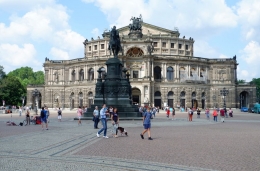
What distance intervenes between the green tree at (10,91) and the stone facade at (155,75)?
235 inches

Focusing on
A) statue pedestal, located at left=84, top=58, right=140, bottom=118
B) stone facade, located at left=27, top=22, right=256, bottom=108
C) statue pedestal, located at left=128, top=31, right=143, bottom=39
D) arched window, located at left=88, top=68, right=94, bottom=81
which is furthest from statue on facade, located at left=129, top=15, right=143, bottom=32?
statue pedestal, located at left=84, top=58, right=140, bottom=118

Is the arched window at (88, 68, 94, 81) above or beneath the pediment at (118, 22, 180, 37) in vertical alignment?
beneath

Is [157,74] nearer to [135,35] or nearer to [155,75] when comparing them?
[155,75]

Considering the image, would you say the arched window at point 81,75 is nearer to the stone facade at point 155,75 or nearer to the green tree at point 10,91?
the stone facade at point 155,75

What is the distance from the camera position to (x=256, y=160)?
39.1 ft

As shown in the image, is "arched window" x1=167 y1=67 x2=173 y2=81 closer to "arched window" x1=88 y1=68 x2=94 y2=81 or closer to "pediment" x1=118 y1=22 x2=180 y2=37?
"pediment" x1=118 y1=22 x2=180 y2=37

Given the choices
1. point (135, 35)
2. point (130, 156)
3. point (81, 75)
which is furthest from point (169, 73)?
point (130, 156)

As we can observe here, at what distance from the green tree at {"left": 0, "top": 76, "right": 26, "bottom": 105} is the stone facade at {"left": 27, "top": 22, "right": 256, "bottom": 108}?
5.96 metres

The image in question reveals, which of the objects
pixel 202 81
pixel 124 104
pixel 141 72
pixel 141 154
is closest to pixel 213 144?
pixel 141 154

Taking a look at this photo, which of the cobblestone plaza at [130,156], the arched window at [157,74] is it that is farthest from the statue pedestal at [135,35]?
the cobblestone plaza at [130,156]

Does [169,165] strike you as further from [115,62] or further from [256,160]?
[115,62]

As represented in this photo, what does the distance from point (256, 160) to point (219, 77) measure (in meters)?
84.2

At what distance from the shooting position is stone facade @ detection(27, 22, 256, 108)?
87.2 meters

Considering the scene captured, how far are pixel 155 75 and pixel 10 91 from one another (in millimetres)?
46063
